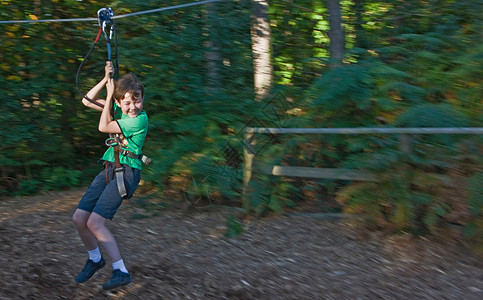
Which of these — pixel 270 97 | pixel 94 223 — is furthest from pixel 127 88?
pixel 270 97

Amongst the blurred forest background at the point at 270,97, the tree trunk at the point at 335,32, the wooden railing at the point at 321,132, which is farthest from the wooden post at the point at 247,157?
the tree trunk at the point at 335,32

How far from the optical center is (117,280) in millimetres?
4488

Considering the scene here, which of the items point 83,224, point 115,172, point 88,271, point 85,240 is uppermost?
point 115,172

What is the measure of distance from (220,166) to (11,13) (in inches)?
180

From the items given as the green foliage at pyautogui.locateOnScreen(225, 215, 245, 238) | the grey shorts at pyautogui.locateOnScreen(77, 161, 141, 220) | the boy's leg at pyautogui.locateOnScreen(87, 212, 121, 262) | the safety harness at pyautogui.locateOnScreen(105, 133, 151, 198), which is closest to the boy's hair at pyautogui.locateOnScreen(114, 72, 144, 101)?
the safety harness at pyautogui.locateOnScreen(105, 133, 151, 198)

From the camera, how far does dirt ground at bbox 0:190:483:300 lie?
473 cm

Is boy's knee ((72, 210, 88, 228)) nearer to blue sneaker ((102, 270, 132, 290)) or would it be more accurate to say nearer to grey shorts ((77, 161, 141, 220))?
grey shorts ((77, 161, 141, 220))

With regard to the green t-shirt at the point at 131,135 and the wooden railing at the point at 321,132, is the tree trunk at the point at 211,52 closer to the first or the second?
the wooden railing at the point at 321,132

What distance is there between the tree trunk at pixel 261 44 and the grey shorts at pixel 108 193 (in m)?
3.44

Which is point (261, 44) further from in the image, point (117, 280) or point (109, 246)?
Answer: point (117, 280)

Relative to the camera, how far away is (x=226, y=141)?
6879 millimetres

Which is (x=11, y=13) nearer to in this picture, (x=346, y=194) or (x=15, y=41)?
(x=15, y=41)

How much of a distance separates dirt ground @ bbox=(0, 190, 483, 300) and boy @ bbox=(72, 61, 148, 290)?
46cm

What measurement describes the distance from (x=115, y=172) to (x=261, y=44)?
4.06 meters
